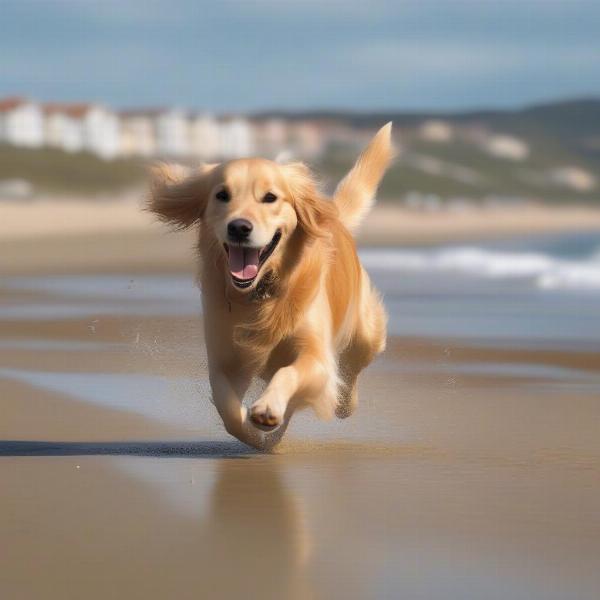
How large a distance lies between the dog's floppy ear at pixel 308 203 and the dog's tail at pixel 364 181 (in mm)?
1461

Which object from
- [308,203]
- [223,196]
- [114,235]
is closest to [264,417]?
[223,196]

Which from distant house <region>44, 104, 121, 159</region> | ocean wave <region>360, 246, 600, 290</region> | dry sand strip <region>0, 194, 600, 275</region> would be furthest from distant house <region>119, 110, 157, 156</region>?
ocean wave <region>360, 246, 600, 290</region>

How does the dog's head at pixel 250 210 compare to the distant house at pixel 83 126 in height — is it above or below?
above

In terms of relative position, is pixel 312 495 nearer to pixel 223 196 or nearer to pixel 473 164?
pixel 223 196

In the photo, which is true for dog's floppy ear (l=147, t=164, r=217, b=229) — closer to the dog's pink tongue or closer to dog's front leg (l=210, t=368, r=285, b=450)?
the dog's pink tongue

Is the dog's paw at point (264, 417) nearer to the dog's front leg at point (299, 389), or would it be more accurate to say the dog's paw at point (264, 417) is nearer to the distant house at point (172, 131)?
the dog's front leg at point (299, 389)

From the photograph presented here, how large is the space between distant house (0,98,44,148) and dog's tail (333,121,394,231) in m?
100

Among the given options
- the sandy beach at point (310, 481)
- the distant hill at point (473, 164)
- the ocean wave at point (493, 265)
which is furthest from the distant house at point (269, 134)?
the sandy beach at point (310, 481)

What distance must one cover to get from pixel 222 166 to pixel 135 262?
1614cm

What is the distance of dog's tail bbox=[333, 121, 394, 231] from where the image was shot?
7418 millimetres

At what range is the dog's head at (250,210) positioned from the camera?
5.52 meters

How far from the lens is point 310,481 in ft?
16.2

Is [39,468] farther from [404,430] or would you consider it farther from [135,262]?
[135,262]

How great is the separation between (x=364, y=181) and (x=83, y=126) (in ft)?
334
